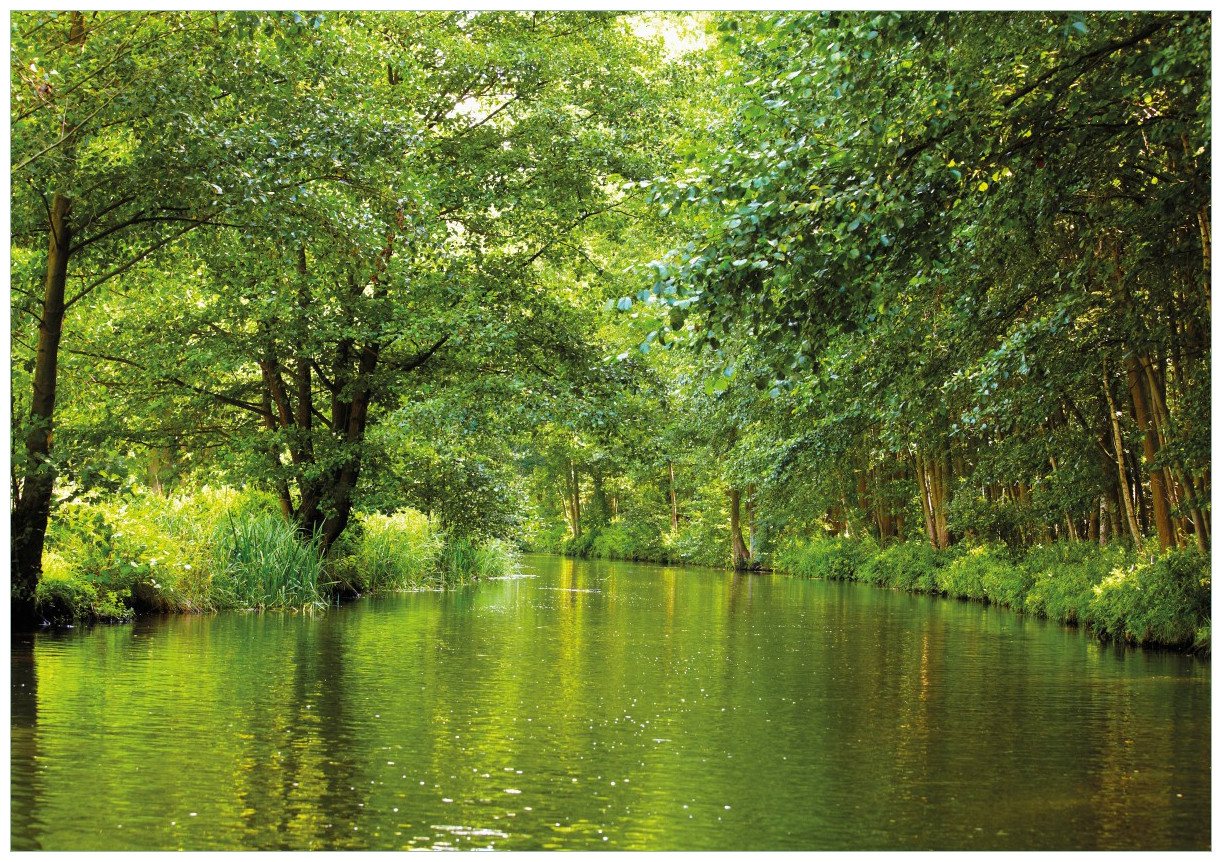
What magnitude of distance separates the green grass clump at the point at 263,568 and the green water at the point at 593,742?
2843 mm

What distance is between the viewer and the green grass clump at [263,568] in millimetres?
18578

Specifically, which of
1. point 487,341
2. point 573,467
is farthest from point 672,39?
point 573,467

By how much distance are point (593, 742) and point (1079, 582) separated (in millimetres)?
12505

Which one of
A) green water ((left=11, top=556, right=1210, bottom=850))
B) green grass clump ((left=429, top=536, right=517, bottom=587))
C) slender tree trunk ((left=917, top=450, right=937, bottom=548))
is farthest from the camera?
slender tree trunk ((left=917, top=450, right=937, bottom=548))

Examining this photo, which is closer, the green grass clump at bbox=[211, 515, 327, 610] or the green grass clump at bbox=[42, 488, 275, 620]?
the green grass clump at bbox=[42, 488, 275, 620]

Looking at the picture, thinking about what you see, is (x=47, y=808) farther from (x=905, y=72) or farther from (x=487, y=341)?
(x=487, y=341)

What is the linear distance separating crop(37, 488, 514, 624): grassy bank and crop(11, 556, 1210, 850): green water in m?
0.88

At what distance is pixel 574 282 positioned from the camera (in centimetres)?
2531

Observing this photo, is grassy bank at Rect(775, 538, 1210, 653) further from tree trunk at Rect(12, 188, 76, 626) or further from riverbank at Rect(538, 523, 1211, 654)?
tree trunk at Rect(12, 188, 76, 626)

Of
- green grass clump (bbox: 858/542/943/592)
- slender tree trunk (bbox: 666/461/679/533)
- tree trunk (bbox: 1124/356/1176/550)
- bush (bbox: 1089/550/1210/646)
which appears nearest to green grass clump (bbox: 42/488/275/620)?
bush (bbox: 1089/550/1210/646)

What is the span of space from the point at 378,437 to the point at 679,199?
533 inches

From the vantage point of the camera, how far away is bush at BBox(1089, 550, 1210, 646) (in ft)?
46.9

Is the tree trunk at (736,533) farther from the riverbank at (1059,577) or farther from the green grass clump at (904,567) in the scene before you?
the green grass clump at (904,567)

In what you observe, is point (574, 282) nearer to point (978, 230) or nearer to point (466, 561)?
point (466, 561)
